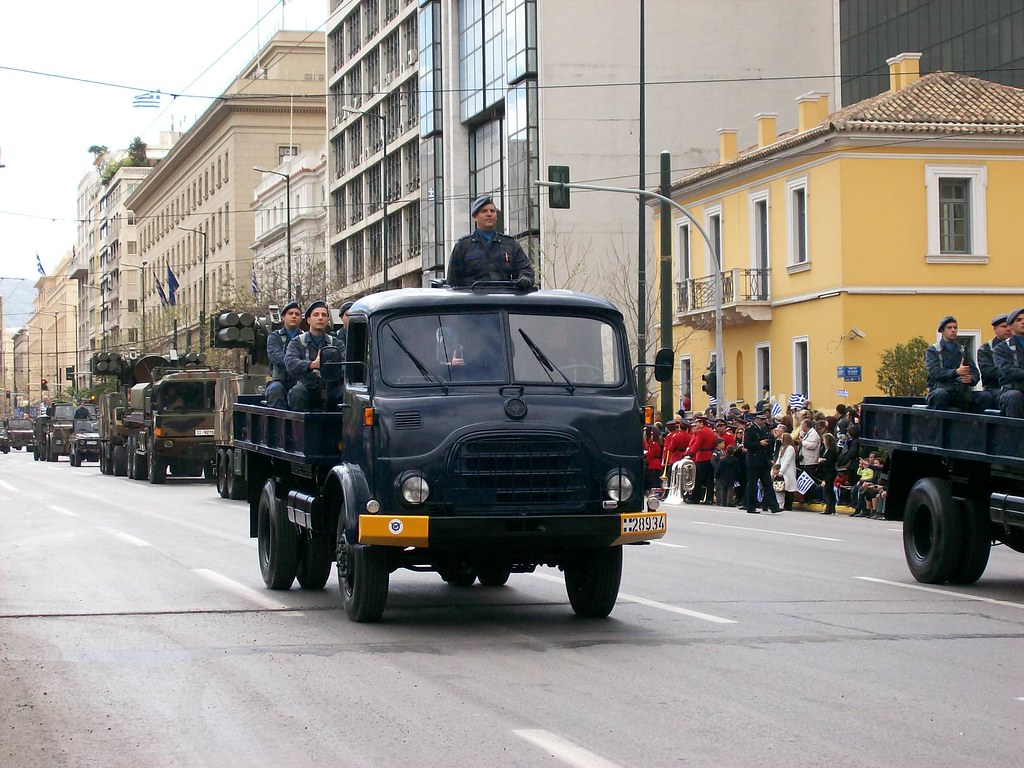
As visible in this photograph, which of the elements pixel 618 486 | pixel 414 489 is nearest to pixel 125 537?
pixel 414 489

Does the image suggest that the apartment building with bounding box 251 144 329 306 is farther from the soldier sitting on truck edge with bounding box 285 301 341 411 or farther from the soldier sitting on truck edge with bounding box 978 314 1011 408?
the soldier sitting on truck edge with bounding box 978 314 1011 408

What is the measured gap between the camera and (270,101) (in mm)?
93062

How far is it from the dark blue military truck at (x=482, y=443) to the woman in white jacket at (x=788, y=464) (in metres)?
16.5

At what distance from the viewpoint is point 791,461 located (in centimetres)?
2834

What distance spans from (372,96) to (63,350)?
106 meters

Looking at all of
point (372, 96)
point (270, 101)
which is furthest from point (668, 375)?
point (270, 101)

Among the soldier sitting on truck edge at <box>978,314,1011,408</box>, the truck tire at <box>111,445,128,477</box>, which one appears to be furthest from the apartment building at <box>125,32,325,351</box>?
the soldier sitting on truck edge at <box>978,314,1011,408</box>

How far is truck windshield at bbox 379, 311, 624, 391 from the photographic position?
11234 mm

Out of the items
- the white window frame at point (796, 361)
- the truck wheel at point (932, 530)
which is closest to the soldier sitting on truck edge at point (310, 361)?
the truck wheel at point (932, 530)

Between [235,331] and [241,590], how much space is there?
8023 mm

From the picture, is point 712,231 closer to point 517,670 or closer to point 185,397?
point 185,397

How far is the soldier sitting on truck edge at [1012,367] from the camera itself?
13.4 meters

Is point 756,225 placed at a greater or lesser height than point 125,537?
greater

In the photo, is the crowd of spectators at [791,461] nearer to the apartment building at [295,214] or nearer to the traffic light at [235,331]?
the traffic light at [235,331]
